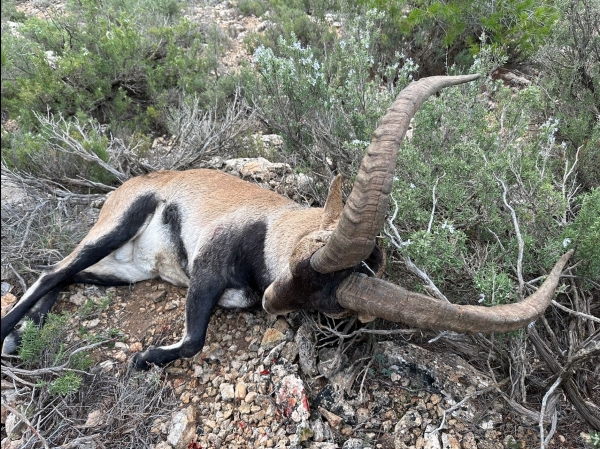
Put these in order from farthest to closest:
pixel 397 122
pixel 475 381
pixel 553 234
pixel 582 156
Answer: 1. pixel 582 156
2. pixel 553 234
3. pixel 475 381
4. pixel 397 122

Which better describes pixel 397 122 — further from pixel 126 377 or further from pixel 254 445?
pixel 126 377

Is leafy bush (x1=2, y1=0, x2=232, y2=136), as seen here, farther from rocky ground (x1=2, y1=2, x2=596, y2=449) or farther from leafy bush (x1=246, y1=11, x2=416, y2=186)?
rocky ground (x1=2, y1=2, x2=596, y2=449)

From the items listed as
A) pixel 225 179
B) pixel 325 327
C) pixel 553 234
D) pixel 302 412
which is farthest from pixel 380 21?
pixel 302 412

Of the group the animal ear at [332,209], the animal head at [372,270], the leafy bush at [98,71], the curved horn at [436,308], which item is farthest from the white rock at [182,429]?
the leafy bush at [98,71]

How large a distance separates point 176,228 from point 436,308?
246 cm

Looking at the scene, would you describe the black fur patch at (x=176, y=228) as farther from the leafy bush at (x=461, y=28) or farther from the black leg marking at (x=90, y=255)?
the leafy bush at (x=461, y=28)

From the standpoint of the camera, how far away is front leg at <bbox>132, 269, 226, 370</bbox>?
332 centimetres

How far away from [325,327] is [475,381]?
1042mm

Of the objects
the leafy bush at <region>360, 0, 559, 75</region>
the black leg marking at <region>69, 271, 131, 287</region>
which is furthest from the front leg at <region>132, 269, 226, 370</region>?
the leafy bush at <region>360, 0, 559, 75</region>

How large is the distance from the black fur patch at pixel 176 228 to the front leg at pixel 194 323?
393 mm

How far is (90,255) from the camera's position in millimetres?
3828

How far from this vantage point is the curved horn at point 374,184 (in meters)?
1.99

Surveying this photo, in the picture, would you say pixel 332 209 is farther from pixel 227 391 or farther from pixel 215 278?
pixel 227 391

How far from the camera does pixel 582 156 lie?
4.13 m
